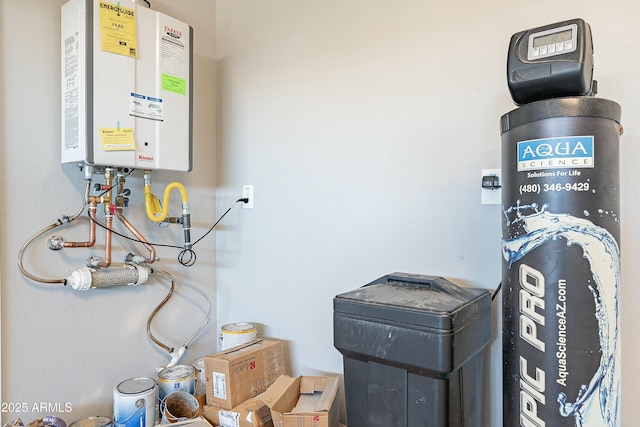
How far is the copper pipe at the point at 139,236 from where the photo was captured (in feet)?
5.82

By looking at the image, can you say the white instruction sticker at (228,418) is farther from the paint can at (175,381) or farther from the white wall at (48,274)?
the white wall at (48,274)

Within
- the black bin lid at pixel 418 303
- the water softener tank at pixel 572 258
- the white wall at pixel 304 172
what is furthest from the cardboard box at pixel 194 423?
the water softener tank at pixel 572 258

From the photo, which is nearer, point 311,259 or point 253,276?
point 311,259

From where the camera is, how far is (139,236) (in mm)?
1819

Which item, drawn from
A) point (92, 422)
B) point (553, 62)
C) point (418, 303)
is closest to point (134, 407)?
point (92, 422)

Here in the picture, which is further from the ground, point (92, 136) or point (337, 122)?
point (337, 122)

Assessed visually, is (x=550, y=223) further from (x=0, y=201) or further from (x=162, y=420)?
(x=0, y=201)

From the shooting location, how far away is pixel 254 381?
168cm

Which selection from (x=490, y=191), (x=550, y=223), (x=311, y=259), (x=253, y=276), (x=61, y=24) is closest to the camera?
(x=550, y=223)

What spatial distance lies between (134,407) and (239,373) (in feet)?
1.37

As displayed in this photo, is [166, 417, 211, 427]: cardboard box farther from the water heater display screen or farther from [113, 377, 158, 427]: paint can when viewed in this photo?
the water heater display screen

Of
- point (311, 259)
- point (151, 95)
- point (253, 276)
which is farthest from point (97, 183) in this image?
point (311, 259)

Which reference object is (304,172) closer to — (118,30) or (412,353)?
(118,30)

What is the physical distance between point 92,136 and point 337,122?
3.28 feet
